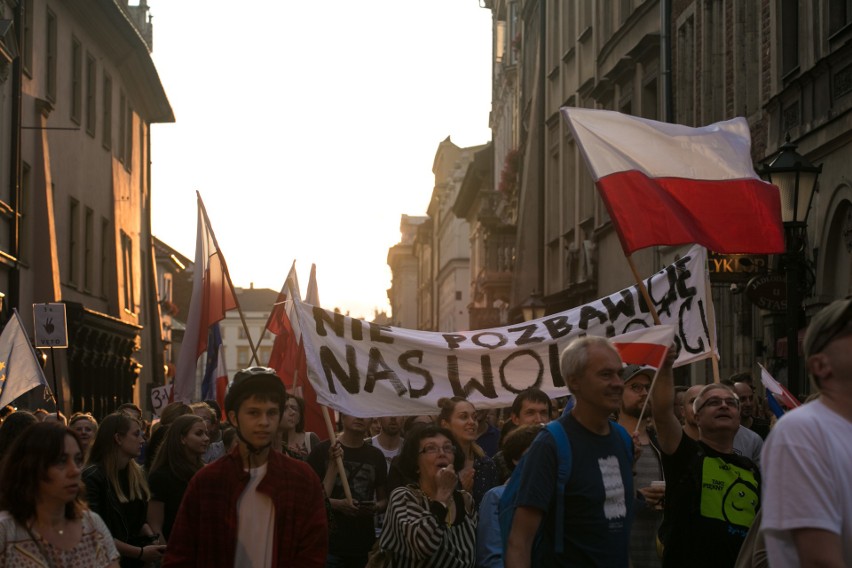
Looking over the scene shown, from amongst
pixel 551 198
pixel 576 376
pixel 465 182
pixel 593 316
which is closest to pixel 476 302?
pixel 465 182

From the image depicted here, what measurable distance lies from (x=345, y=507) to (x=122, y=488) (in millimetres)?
1693

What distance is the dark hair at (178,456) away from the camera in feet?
30.9

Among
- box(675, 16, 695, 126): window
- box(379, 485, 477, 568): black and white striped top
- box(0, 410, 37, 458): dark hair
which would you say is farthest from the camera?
box(675, 16, 695, 126): window

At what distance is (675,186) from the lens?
9.97 metres

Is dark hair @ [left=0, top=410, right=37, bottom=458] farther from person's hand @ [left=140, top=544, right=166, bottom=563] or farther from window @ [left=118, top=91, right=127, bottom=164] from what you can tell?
window @ [left=118, top=91, right=127, bottom=164]

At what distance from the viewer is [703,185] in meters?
9.91

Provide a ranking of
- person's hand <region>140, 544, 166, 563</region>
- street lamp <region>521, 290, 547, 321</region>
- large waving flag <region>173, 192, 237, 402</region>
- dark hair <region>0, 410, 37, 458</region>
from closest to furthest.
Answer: person's hand <region>140, 544, 166, 563</region> → dark hair <region>0, 410, 37, 458</region> → large waving flag <region>173, 192, 237, 402</region> → street lamp <region>521, 290, 547, 321</region>

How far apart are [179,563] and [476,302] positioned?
2303 inches

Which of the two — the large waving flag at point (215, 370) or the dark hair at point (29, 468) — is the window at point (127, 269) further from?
the dark hair at point (29, 468)

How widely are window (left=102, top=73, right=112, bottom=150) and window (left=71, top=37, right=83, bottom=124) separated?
347cm

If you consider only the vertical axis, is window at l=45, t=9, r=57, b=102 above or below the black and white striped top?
above

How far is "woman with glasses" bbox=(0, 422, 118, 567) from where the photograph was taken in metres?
6.18

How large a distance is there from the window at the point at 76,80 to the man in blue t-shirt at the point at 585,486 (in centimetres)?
2954

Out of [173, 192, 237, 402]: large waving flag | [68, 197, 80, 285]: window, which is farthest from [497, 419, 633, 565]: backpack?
[68, 197, 80, 285]: window
